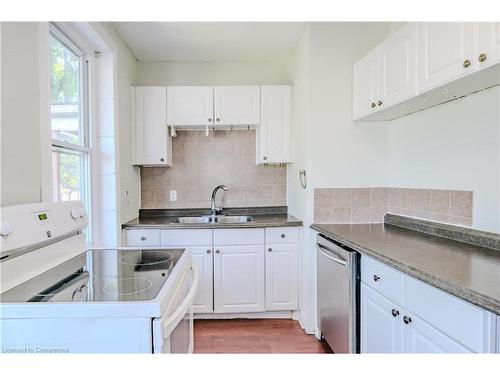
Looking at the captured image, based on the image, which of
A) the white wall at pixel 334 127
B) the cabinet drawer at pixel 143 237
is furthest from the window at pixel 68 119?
the white wall at pixel 334 127

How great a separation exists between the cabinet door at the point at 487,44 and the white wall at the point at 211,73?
76.8 inches

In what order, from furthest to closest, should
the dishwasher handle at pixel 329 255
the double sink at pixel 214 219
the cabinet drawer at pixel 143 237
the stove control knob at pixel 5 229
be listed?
the double sink at pixel 214 219
the cabinet drawer at pixel 143 237
the dishwasher handle at pixel 329 255
the stove control knob at pixel 5 229

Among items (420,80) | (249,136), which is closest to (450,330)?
(420,80)

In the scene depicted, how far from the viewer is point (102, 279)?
1.24 m

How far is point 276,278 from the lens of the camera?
270 centimetres

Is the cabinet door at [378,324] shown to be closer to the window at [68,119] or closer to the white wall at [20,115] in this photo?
the white wall at [20,115]

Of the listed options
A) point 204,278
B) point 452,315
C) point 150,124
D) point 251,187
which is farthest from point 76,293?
point 251,187

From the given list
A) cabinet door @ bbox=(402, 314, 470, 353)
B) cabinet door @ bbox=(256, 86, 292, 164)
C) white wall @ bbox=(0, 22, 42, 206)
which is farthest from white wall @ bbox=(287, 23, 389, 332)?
white wall @ bbox=(0, 22, 42, 206)

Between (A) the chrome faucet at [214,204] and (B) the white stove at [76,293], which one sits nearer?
(B) the white stove at [76,293]

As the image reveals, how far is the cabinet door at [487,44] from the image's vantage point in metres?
1.24

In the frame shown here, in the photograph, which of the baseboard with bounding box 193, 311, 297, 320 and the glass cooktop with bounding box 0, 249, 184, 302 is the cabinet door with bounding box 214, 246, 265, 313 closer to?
the baseboard with bounding box 193, 311, 297, 320

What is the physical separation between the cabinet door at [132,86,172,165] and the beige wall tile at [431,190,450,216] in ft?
7.02

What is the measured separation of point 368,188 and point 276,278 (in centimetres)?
105

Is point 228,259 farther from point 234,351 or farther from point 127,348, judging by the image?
point 127,348
